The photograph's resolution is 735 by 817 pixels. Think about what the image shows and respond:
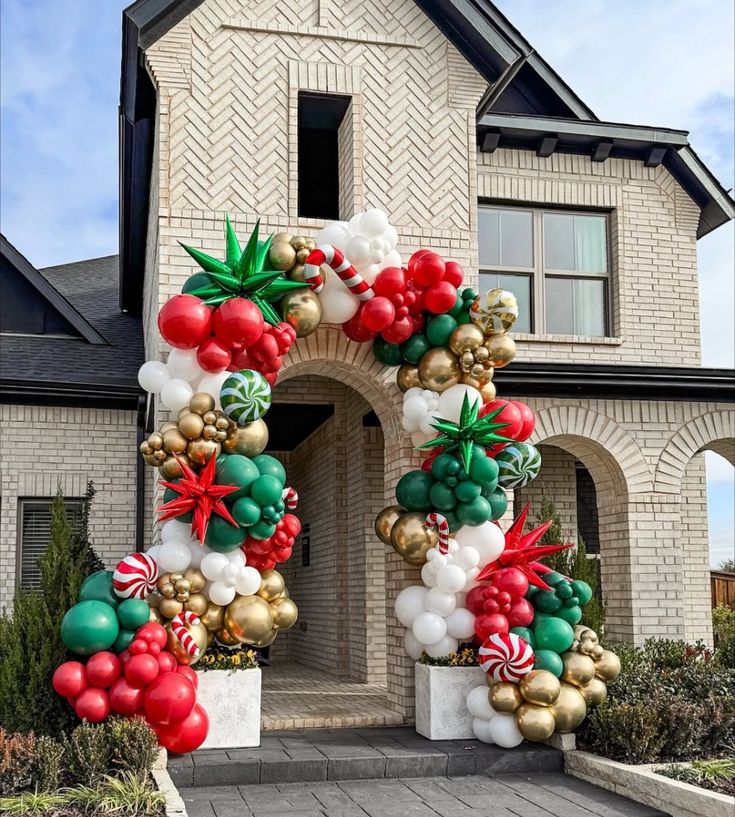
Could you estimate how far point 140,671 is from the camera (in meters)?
7.31

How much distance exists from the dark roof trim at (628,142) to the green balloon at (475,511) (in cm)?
522

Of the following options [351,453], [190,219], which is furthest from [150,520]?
[190,219]

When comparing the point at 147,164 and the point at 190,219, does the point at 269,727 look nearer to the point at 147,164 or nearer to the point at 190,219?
the point at 190,219

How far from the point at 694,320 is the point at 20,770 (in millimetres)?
9448

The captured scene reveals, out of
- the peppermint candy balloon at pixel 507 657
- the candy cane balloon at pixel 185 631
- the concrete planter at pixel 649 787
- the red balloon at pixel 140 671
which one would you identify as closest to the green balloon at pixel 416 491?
the peppermint candy balloon at pixel 507 657

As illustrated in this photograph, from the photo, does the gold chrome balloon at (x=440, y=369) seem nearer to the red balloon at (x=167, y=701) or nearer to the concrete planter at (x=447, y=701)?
the concrete planter at (x=447, y=701)

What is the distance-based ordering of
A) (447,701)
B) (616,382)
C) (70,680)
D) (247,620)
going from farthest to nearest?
1. (616,382)
2. (447,701)
3. (247,620)
4. (70,680)

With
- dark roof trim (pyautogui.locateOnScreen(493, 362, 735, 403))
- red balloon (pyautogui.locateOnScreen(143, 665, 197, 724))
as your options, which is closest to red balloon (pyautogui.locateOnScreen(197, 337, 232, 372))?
red balloon (pyautogui.locateOnScreen(143, 665, 197, 724))

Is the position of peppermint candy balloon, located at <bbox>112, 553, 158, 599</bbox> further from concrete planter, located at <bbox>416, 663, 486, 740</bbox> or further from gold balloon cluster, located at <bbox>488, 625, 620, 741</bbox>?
gold balloon cluster, located at <bbox>488, 625, 620, 741</bbox>

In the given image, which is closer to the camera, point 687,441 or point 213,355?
point 213,355

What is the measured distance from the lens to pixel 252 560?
823cm

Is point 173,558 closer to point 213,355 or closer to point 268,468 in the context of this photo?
point 268,468

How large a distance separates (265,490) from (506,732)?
112 inches

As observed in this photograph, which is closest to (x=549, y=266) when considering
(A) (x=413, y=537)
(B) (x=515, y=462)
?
(B) (x=515, y=462)
